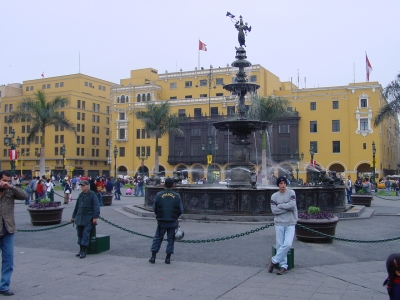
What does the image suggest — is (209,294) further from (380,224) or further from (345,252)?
(380,224)

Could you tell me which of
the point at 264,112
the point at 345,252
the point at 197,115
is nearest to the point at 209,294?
the point at 345,252

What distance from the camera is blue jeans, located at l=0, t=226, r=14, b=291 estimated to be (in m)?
6.16

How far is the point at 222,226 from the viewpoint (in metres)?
13.3

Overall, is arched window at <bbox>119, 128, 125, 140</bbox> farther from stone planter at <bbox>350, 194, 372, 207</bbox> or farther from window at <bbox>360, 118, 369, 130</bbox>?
stone planter at <bbox>350, 194, 372, 207</bbox>

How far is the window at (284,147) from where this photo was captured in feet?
199

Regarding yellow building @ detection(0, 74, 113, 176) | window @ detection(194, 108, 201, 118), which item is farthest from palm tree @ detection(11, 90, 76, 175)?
yellow building @ detection(0, 74, 113, 176)

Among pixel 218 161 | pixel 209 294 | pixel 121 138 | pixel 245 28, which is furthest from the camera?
pixel 121 138

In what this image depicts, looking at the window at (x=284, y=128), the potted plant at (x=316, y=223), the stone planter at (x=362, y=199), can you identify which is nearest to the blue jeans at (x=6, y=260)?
the potted plant at (x=316, y=223)

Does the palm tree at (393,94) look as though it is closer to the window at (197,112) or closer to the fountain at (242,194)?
the fountain at (242,194)

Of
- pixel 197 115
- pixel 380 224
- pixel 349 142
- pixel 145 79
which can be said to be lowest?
pixel 380 224

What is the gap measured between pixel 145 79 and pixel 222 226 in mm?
62305

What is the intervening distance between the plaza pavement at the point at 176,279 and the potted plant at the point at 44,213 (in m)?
4.43

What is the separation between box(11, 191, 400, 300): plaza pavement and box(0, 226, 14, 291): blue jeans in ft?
0.78

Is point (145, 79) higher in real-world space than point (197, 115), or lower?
higher
